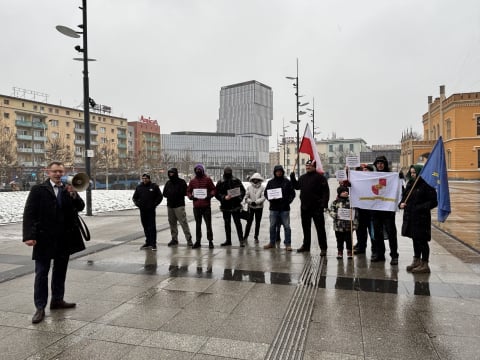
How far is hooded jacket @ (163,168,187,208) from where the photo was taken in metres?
8.79

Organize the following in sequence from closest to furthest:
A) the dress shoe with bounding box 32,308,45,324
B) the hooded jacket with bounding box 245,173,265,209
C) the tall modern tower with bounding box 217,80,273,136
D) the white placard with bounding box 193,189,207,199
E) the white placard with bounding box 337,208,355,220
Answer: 1. the dress shoe with bounding box 32,308,45,324
2. the white placard with bounding box 337,208,355,220
3. the white placard with bounding box 193,189,207,199
4. the hooded jacket with bounding box 245,173,265,209
5. the tall modern tower with bounding box 217,80,273,136

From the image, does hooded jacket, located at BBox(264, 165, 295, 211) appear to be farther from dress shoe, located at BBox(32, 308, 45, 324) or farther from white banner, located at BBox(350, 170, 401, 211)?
dress shoe, located at BBox(32, 308, 45, 324)

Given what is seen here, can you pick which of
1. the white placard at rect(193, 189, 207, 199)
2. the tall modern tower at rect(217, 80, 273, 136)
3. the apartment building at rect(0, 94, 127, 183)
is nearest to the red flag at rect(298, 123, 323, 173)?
the white placard at rect(193, 189, 207, 199)

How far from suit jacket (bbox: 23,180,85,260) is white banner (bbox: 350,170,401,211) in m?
5.06

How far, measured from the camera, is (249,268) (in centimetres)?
670

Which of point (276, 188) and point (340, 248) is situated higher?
point (276, 188)

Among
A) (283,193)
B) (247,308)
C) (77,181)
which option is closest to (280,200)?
(283,193)

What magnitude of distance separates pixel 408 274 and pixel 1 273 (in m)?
6.81

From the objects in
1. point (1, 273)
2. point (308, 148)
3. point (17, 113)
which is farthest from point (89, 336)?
point (17, 113)

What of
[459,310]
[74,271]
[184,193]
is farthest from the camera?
[184,193]

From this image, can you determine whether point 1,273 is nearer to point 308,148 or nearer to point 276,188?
point 276,188

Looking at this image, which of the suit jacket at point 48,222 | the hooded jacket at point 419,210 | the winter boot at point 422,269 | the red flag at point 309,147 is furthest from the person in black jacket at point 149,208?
the winter boot at point 422,269

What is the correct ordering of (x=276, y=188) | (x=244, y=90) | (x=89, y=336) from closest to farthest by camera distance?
1. (x=89, y=336)
2. (x=276, y=188)
3. (x=244, y=90)

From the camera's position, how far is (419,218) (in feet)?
20.4
